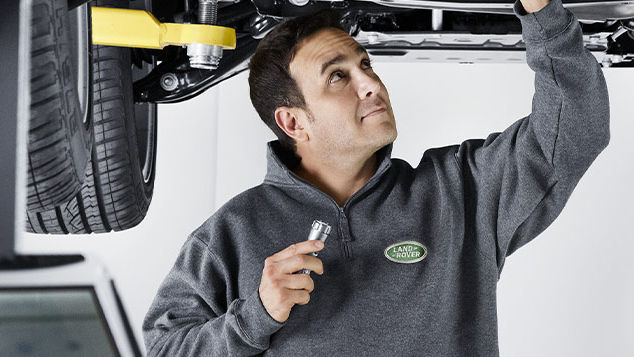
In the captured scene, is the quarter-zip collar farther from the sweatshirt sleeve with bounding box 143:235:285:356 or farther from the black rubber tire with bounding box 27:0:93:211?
the black rubber tire with bounding box 27:0:93:211

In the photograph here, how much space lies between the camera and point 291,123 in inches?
55.6

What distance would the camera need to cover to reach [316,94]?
4.46 ft

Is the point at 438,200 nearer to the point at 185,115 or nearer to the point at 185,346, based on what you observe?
the point at 185,346

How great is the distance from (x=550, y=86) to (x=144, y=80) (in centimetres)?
81

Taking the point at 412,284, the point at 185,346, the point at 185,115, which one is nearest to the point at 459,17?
the point at 412,284

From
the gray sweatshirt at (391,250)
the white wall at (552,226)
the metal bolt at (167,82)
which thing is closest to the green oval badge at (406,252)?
the gray sweatshirt at (391,250)

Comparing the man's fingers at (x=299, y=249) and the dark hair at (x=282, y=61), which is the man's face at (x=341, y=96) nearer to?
the dark hair at (x=282, y=61)

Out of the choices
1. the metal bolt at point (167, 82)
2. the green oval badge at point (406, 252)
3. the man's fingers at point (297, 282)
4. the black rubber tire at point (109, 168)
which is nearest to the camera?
the man's fingers at point (297, 282)

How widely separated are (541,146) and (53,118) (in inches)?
24.8

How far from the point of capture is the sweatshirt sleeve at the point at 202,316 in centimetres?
115

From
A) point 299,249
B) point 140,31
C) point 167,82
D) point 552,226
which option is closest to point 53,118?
point 299,249

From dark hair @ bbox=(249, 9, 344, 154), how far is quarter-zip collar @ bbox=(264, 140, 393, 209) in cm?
4

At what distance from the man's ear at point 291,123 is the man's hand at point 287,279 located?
1.13ft

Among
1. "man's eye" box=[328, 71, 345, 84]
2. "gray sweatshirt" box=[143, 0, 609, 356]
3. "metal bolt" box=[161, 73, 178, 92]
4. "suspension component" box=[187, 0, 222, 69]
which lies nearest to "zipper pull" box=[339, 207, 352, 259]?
"gray sweatshirt" box=[143, 0, 609, 356]
